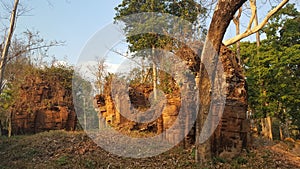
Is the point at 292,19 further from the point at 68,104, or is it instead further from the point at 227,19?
the point at 68,104

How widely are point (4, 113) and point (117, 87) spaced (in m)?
8.04

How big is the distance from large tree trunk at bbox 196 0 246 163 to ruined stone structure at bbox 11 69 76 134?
829cm

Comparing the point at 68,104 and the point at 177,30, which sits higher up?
the point at 177,30

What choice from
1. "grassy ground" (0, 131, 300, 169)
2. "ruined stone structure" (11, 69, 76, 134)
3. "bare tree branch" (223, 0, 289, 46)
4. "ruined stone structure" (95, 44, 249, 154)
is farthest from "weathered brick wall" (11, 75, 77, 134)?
"bare tree branch" (223, 0, 289, 46)

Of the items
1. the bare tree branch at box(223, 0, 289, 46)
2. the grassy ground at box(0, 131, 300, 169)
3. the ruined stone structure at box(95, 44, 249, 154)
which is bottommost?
the grassy ground at box(0, 131, 300, 169)

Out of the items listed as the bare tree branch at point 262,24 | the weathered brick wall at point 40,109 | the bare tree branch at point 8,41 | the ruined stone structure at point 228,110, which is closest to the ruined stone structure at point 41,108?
the weathered brick wall at point 40,109

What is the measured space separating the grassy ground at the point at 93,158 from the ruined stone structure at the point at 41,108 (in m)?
3.42

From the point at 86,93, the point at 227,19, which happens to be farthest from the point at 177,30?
the point at 86,93

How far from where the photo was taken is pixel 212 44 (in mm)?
6746

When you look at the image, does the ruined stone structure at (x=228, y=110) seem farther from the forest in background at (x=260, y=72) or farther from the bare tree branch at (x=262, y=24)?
the forest in background at (x=260, y=72)

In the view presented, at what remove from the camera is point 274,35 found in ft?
53.6

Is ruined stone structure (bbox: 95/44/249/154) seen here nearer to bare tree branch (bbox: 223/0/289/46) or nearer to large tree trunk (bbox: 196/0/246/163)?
bare tree branch (bbox: 223/0/289/46)

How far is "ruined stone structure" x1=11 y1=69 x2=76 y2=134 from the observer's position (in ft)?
42.0

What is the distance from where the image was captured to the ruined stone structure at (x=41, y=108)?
12.8m
